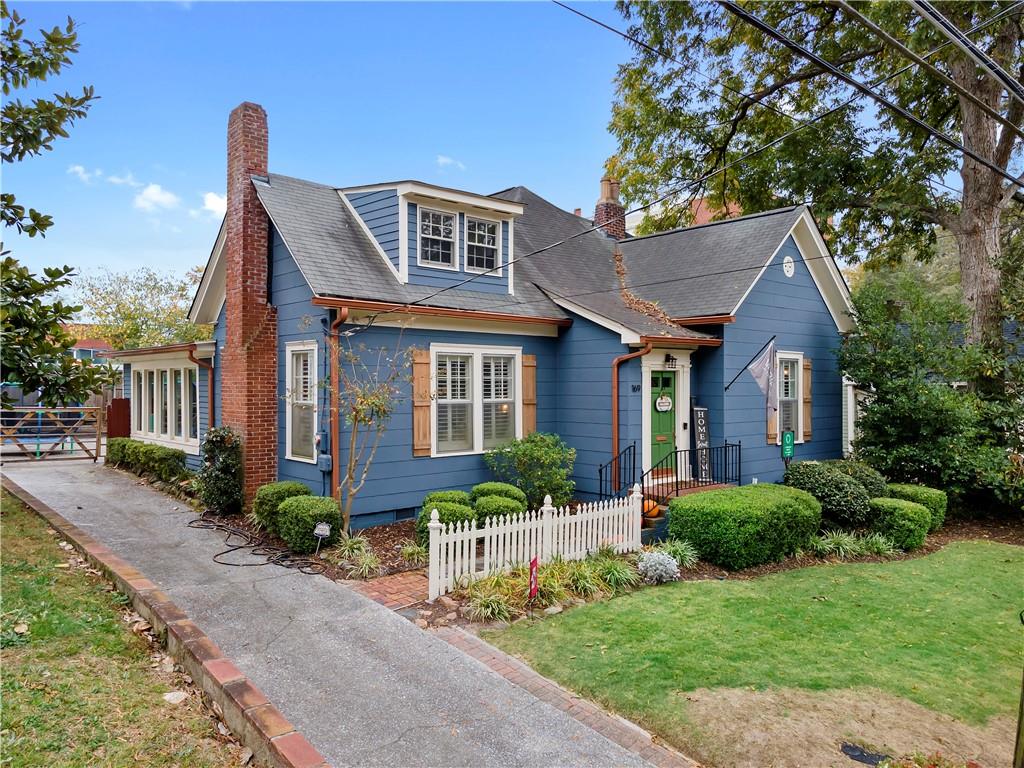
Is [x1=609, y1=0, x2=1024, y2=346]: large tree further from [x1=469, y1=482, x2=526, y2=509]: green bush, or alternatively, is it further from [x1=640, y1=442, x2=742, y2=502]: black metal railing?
[x1=469, y1=482, x2=526, y2=509]: green bush

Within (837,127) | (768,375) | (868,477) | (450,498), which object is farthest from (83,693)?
(837,127)

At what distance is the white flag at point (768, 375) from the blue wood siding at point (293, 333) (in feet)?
25.1

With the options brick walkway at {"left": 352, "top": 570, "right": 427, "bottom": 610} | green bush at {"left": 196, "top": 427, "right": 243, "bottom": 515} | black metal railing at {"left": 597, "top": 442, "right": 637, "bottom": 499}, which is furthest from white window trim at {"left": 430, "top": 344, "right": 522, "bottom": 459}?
green bush at {"left": 196, "top": 427, "right": 243, "bottom": 515}

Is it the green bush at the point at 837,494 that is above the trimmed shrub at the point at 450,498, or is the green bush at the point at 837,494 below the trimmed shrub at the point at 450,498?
below

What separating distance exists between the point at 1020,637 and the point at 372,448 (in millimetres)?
8200

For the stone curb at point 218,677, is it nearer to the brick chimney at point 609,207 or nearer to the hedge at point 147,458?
the hedge at point 147,458

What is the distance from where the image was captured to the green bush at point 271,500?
9.10m

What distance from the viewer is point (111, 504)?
1137cm

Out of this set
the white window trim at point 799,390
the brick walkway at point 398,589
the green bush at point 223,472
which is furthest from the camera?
the white window trim at point 799,390

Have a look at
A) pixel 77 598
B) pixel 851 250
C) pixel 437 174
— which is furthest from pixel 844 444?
pixel 77 598

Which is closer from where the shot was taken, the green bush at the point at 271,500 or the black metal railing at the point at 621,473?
the green bush at the point at 271,500

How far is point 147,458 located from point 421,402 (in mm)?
7818

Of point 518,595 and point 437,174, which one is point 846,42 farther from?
point 518,595

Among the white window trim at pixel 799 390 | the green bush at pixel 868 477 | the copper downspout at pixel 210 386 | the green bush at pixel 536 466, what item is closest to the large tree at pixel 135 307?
the copper downspout at pixel 210 386
